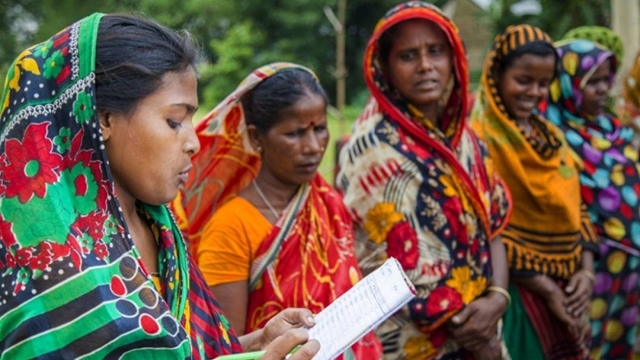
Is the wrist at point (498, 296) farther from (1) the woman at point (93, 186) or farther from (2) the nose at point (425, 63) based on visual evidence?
(1) the woman at point (93, 186)

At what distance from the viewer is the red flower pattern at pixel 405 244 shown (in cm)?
297

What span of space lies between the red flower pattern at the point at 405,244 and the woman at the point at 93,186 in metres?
1.36

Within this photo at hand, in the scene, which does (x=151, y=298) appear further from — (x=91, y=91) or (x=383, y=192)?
(x=383, y=192)

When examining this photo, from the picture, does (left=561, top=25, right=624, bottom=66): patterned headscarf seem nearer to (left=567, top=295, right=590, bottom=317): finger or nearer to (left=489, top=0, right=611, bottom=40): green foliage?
(left=567, top=295, right=590, bottom=317): finger

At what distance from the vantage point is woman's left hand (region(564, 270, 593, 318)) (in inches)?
140

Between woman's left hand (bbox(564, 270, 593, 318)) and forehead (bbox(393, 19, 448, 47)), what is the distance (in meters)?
1.33

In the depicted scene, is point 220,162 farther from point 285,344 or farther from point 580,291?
point 580,291

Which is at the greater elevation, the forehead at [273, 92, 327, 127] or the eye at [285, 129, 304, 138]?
the forehead at [273, 92, 327, 127]

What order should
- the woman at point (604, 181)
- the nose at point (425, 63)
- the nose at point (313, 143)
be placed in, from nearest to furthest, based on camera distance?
the nose at point (313, 143) < the nose at point (425, 63) < the woman at point (604, 181)

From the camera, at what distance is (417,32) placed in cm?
312

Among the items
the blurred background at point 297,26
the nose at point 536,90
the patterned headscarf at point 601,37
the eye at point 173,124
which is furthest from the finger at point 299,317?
the blurred background at point 297,26

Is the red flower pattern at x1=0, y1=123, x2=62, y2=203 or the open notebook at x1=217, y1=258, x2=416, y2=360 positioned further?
the open notebook at x1=217, y1=258, x2=416, y2=360

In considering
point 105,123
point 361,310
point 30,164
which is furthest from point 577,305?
point 30,164

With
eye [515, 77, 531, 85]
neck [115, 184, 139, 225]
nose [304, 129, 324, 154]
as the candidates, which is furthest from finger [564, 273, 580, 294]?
neck [115, 184, 139, 225]
